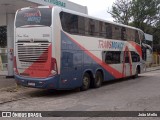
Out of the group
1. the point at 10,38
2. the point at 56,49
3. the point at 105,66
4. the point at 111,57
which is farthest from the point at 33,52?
the point at 10,38

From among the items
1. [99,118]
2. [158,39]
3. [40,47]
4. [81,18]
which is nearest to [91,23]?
[81,18]

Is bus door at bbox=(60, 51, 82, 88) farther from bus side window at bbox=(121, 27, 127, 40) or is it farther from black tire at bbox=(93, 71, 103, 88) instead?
bus side window at bbox=(121, 27, 127, 40)

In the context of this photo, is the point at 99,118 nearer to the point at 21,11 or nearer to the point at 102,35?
the point at 21,11

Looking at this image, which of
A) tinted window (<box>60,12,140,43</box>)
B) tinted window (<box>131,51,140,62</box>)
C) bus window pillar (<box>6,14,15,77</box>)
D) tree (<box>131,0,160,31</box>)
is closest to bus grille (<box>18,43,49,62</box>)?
tinted window (<box>60,12,140,43</box>)

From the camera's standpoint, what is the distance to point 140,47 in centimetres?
2367

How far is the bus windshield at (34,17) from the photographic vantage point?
1349 cm

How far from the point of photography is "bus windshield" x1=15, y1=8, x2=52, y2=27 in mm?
13490

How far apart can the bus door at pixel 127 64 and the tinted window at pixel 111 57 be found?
3.33 feet

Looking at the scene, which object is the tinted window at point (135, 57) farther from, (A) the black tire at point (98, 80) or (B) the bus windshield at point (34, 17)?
(B) the bus windshield at point (34, 17)

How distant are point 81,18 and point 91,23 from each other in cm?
107

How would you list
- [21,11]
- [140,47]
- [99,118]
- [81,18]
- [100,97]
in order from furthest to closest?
[140,47]
[81,18]
[21,11]
[100,97]
[99,118]

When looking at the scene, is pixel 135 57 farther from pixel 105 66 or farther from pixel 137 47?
pixel 105 66

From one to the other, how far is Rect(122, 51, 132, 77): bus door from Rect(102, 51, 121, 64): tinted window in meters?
1.01

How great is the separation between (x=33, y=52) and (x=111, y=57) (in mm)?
6158
